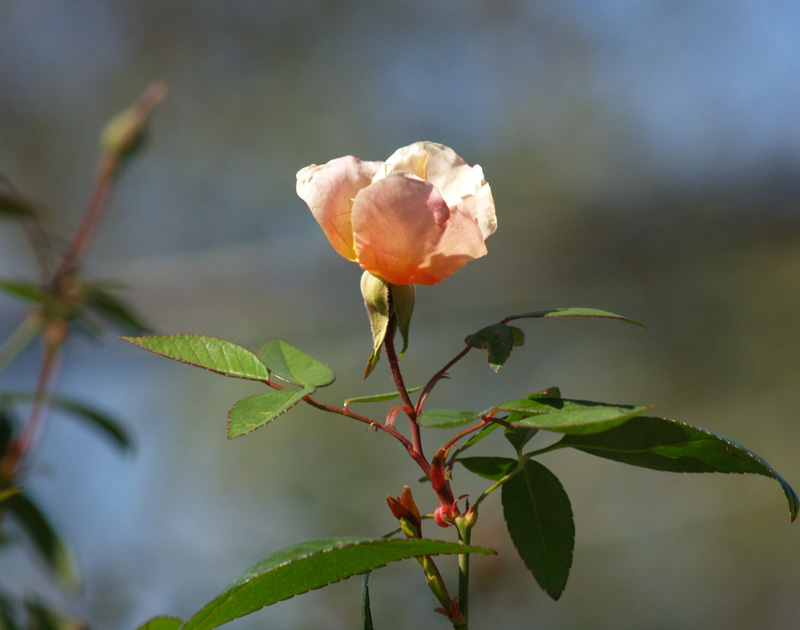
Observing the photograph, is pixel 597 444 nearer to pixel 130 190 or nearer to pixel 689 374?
pixel 689 374

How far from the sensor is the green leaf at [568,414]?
0.18 meters

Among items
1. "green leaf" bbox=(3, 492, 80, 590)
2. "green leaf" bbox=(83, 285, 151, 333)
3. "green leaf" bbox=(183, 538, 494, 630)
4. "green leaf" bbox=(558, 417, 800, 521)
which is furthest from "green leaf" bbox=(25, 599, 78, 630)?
"green leaf" bbox=(558, 417, 800, 521)

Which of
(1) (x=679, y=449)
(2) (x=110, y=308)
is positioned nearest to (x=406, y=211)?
(1) (x=679, y=449)

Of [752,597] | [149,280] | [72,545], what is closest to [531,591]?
[752,597]

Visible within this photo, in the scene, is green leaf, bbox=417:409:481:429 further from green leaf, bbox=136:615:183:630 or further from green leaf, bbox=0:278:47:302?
green leaf, bbox=0:278:47:302

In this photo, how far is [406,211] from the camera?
0.74ft

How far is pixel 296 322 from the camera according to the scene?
6.52 ft

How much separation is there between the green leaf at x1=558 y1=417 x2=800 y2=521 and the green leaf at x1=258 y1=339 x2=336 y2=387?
94 mm

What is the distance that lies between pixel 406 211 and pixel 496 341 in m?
0.05

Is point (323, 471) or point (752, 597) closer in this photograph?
point (323, 471)

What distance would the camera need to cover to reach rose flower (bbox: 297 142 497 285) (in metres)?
0.23

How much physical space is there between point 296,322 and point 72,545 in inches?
54.8

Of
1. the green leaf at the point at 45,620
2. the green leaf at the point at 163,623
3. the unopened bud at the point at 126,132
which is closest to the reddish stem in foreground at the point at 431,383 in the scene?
the green leaf at the point at 163,623

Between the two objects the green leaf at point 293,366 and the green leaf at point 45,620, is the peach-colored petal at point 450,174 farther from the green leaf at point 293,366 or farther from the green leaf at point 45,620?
the green leaf at point 45,620
